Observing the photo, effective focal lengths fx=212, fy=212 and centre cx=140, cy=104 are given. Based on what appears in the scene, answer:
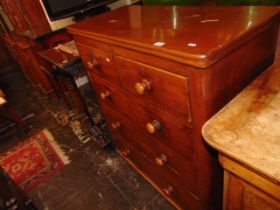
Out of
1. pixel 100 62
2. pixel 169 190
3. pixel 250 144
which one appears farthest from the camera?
pixel 169 190

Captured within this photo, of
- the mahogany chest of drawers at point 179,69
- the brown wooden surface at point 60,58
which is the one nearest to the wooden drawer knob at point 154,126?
the mahogany chest of drawers at point 179,69

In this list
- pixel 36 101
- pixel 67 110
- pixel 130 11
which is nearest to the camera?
pixel 130 11

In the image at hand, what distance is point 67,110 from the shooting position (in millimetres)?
2580

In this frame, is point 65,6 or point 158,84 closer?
point 158,84

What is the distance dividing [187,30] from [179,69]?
0.62 ft

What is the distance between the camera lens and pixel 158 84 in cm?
78

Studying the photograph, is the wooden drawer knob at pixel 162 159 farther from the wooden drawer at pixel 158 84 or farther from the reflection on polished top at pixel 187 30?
the reflection on polished top at pixel 187 30

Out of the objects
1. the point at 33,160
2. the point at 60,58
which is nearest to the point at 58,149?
the point at 33,160

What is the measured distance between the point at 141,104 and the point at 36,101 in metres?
2.41

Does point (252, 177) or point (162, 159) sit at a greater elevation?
point (252, 177)

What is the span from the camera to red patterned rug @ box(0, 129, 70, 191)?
1.79 metres

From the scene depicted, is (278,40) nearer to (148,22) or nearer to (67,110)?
(148,22)

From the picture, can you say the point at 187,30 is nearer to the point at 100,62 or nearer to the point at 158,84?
the point at 158,84

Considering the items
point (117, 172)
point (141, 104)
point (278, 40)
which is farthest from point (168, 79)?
point (117, 172)
